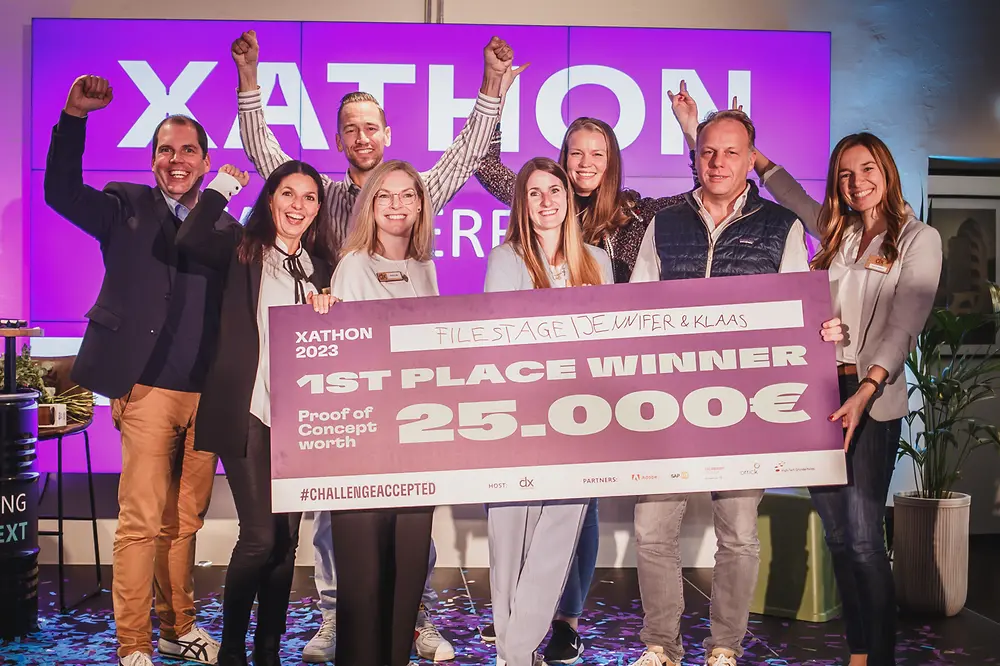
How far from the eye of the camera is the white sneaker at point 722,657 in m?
2.80

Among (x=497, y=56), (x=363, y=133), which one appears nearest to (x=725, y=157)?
(x=497, y=56)

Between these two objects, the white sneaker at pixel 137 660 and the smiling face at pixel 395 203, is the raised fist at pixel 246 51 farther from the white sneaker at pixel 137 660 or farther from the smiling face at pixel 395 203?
the white sneaker at pixel 137 660

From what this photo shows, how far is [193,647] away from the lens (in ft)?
10.5

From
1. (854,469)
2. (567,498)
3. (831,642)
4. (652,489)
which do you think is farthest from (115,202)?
(831,642)

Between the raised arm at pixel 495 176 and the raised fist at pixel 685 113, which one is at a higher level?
the raised fist at pixel 685 113

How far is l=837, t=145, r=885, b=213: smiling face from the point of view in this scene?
8.97 feet

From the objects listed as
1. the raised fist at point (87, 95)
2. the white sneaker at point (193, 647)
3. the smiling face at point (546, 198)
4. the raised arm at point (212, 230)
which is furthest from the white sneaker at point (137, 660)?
the smiling face at point (546, 198)

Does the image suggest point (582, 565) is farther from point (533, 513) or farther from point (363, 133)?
point (363, 133)

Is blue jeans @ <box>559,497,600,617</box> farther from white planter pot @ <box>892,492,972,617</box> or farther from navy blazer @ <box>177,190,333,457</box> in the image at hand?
white planter pot @ <box>892,492,972,617</box>

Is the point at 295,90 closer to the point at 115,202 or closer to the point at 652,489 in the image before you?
the point at 115,202

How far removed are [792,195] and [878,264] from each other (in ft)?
1.79

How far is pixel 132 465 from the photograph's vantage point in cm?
298

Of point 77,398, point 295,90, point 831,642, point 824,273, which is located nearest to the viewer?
point 824,273

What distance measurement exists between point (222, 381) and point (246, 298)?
26cm
